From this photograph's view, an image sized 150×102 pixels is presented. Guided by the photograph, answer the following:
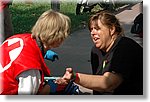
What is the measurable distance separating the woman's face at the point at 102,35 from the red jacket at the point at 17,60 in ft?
0.98

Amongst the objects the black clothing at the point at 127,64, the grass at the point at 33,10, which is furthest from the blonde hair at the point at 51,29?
the grass at the point at 33,10

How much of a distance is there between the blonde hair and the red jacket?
0.05 m

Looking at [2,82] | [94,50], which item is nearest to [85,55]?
[94,50]

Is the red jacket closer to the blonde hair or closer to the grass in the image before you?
the blonde hair

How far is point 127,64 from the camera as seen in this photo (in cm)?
184

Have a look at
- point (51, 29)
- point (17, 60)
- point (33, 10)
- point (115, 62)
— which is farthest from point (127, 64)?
A: point (33, 10)

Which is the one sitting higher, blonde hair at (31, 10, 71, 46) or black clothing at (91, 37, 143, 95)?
blonde hair at (31, 10, 71, 46)

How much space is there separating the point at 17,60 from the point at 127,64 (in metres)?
0.53

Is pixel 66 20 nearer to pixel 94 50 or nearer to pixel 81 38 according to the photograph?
pixel 94 50

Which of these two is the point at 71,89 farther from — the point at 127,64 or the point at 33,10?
the point at 33,10

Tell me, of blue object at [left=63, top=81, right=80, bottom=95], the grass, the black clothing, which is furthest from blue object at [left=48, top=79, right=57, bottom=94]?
the grass

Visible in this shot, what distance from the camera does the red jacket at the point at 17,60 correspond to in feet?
5.81

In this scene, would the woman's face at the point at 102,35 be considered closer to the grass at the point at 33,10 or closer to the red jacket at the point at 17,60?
the red jacket at the point at 17,60

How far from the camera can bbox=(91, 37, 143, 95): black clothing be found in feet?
6.03
